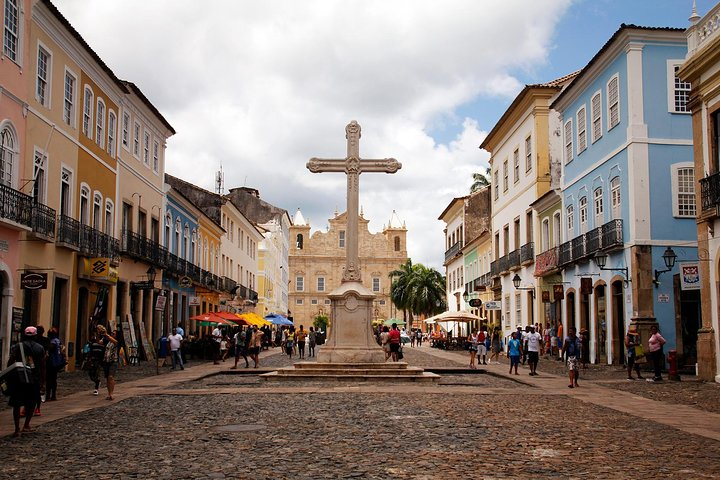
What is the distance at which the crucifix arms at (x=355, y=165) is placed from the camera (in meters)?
24.3

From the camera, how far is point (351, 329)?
2317cm

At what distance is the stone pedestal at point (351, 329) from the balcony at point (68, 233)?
25.6 ft

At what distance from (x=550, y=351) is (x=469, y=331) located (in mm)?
24412

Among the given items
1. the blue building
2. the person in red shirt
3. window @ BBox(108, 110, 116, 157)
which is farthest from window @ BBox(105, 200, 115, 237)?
the blue building

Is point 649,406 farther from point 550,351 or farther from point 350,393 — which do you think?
point 550,351

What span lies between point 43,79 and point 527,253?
23867 mm

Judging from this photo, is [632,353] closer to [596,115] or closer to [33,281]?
[596,115]

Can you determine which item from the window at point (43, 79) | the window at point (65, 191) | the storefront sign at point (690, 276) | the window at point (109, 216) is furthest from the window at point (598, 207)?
the window at point (43, 79)

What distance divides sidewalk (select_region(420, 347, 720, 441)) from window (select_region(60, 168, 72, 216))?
46.0 ft

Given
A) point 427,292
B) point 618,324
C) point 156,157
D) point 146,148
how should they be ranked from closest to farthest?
point 618,324 < point 146,148 < point 156,157 < point 427,292

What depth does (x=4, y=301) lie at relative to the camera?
20.7 m

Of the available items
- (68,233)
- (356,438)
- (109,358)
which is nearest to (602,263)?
(68,233)

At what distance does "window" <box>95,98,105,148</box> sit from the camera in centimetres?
2820

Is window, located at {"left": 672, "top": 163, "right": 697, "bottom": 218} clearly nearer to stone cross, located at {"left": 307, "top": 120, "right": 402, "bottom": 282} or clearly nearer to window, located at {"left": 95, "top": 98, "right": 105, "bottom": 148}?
stone cross, located at {"left": 307, "top": 120, "right": 402, "bottom": 282}
